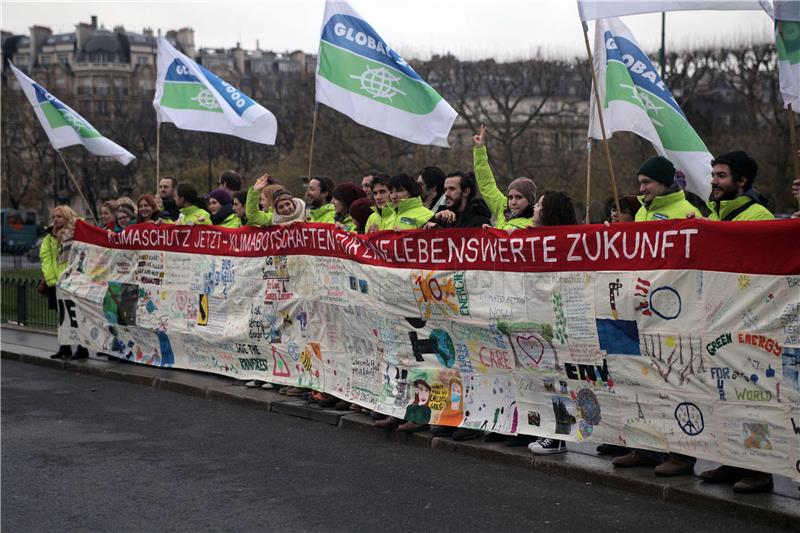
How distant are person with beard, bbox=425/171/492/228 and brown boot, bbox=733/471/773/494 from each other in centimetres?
309

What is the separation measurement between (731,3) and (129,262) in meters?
8.23

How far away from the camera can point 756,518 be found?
251 inches

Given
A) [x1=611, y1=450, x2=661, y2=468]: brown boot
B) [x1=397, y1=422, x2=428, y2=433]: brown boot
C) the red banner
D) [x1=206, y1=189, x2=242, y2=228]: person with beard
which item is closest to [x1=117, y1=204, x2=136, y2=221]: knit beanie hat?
[x1=206, y1=189, x2=242, y2=228]: person with beard

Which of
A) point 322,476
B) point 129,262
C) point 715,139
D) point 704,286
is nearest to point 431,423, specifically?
point 322,476

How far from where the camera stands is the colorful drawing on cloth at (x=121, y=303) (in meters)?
13.4

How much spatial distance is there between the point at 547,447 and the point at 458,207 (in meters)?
2.20

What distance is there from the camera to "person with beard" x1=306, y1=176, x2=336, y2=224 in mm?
11164

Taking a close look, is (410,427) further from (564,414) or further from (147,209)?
(147,209)

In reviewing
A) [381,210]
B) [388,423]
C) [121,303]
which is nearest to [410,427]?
[388,423]

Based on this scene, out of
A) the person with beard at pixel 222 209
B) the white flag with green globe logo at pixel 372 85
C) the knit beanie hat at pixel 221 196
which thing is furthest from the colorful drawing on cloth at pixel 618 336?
the knit beanie hat at pixel 221 196

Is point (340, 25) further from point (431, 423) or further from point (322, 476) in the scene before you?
point (322, 476)

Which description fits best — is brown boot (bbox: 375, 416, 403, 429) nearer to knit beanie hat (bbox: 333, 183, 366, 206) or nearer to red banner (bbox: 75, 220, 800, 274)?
red banner (bbox: 75, 220, 800, 274)

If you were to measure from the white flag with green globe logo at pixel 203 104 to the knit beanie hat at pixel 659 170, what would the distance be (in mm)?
5109

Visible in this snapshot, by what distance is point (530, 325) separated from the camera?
8117mm
